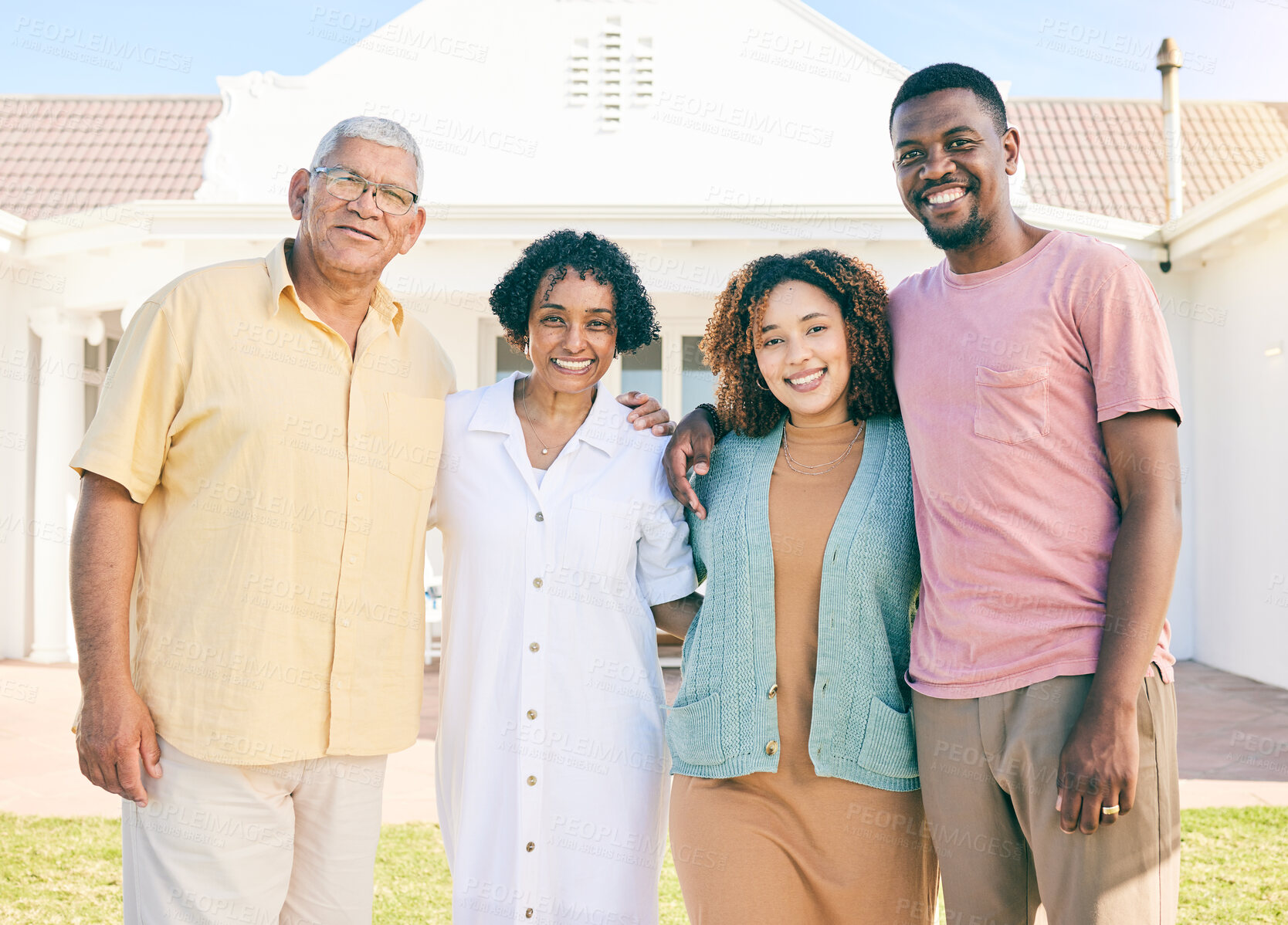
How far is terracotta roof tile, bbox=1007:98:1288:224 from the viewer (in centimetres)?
1328

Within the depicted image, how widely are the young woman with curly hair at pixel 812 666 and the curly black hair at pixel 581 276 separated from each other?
0.55m

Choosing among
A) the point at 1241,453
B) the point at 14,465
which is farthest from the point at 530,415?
the point at 14,465

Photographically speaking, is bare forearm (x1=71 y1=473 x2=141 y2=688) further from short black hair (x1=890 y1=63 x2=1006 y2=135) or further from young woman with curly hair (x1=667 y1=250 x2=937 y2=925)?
short black hair (x1=890 y1=63 x2=1006 y2=135)

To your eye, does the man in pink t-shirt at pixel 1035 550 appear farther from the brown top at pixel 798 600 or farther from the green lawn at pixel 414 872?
the green lawn at pixel 414 872

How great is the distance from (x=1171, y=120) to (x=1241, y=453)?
4490 millimetres

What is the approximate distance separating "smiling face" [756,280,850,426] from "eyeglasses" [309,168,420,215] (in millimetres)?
996

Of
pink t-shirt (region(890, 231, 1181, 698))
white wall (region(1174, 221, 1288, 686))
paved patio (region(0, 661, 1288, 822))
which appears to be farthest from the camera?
white wall (region(1174, 221, 1288, 686))

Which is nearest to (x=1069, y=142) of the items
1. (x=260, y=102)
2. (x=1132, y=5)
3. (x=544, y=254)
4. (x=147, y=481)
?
(x=1132, y=5)

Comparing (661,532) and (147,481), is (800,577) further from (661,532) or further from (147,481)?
(147,481)

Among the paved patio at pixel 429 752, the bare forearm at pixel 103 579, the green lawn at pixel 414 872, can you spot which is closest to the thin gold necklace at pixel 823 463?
the bare forearm at pixel 103 579

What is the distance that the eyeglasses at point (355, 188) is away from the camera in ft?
7.93

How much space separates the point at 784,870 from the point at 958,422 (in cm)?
114

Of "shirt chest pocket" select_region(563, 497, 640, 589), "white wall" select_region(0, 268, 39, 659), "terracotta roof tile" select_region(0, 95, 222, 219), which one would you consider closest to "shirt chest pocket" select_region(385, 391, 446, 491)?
"shirt chest pocket" select_region(563, 497, 640, 589)

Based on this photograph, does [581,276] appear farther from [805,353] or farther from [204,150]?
[204,150]
